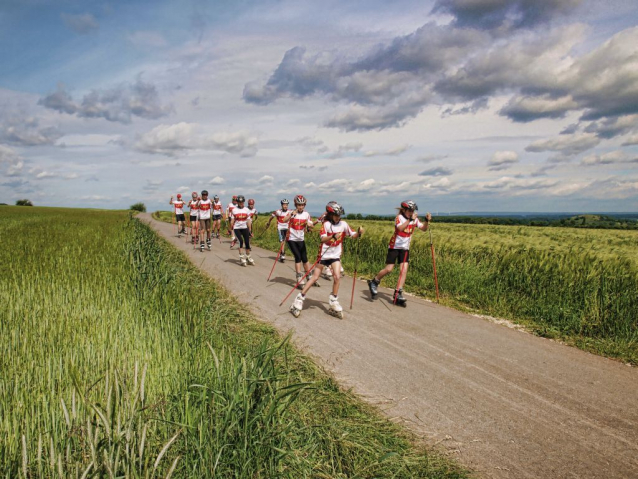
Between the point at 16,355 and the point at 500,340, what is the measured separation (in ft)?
22.8

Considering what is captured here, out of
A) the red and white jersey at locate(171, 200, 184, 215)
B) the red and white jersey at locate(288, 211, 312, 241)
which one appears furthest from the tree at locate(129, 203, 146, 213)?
the red and white jersey at locate(288, 211, 312, 241)

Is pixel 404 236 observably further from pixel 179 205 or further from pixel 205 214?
pixel 179 205

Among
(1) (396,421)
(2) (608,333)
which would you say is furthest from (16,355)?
(2) (608,333)

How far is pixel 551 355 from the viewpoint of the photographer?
6027 mm

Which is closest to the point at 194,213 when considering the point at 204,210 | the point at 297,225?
the point at 204,210

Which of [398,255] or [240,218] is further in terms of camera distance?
[240,218]

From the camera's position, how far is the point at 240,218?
14844 millimetres

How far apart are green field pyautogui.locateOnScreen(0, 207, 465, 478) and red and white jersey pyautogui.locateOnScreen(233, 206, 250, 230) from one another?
8888 millimetres

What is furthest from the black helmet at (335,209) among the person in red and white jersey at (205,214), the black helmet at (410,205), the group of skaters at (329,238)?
the person in red and white jersey at (205,214)

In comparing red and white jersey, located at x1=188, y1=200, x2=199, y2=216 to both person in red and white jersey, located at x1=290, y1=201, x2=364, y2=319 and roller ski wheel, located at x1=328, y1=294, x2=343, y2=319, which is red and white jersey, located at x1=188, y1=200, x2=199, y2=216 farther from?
roller ski wheel, located at x1=328, y1=294, x2=343, y2=319

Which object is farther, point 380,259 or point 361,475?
point 380,259

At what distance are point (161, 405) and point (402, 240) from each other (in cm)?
727

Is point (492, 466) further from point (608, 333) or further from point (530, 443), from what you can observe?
point (608, 333)

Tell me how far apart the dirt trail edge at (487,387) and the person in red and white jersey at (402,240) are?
2.73 feet
